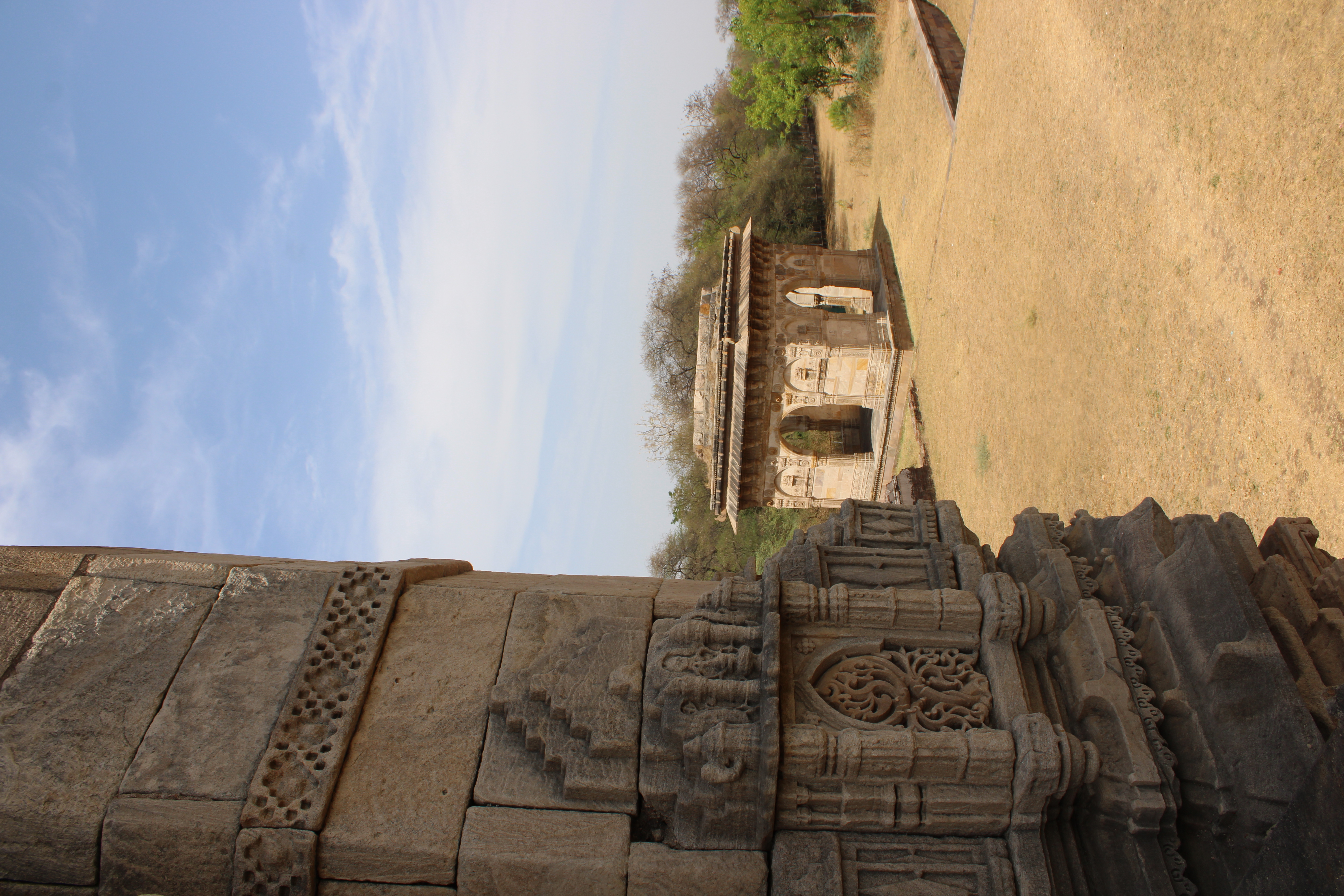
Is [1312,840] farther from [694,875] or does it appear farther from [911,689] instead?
[694,875]

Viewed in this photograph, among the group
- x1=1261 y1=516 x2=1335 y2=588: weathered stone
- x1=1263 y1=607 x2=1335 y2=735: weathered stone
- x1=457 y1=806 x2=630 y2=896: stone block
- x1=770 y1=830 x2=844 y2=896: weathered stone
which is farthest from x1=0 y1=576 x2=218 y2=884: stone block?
x1=1261 y1=516 x2=1335 y2=588: weathered stone

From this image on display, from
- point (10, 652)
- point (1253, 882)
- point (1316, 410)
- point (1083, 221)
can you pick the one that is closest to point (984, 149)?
point (1083, 221)

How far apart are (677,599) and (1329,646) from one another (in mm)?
2966

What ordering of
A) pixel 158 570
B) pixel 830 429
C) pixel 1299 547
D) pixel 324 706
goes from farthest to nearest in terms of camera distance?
1. pixel 830 429
2. pixel 158 570
3. pixel 1299 547
4. pixel 324 706

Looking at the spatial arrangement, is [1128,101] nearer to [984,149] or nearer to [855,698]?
[984,149]

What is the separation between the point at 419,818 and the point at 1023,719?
8.60 feet

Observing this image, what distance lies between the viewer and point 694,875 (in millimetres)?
3514

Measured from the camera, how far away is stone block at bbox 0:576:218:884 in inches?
138

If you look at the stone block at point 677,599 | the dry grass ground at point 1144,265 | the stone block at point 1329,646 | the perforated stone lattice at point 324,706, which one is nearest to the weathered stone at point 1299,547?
the stone block at point 1329,646

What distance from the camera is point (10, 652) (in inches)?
158

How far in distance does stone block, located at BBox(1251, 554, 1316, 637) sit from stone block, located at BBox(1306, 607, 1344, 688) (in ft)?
0.13

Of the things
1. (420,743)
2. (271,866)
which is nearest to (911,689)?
(420,743)

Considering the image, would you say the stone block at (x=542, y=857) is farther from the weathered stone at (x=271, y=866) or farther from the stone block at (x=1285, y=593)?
the stone block at (x=1285, y=593)

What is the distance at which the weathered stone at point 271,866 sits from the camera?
348 centimetres
